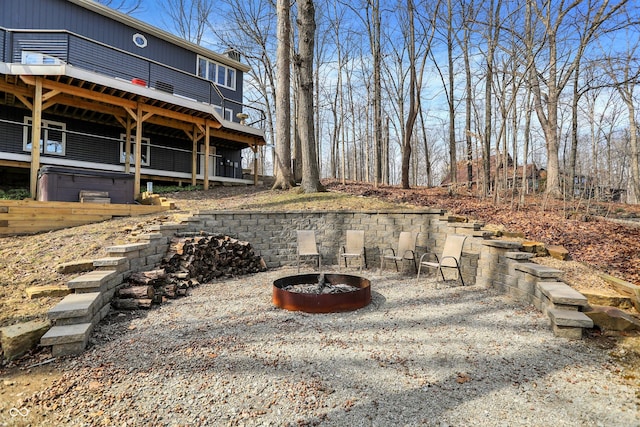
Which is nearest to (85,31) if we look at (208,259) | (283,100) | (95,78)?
(95,78)

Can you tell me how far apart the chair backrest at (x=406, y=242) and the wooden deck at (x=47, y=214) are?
621 cm

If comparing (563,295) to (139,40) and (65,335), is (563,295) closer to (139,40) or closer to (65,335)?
(65,335)

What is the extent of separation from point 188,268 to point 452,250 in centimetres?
450

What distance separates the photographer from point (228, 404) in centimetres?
235

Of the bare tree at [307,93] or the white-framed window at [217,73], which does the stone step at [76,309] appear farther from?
the white-framed window at [217,73]

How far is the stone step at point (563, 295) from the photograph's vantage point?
3.59m

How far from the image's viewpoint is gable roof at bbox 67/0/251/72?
12656 mm

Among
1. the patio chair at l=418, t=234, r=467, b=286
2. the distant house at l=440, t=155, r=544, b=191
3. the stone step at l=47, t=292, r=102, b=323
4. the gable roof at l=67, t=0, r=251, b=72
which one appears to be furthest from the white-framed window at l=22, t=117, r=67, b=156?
the distant house at l=440, t=155, r=544, b=191

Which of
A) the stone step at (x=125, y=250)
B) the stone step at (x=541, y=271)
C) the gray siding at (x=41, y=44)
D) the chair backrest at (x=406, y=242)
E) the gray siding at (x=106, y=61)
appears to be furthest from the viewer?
the gray siding at (x=106, y=61)

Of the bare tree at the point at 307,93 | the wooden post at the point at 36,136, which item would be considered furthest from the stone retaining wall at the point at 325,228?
the wooden post at the point at 36,136

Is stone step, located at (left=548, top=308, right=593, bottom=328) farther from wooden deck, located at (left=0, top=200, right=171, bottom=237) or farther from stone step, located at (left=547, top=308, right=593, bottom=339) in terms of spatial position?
wooden deck, located at (left=0, top=200, right=171, bottom=237)

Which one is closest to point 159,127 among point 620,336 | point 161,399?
point 161,399

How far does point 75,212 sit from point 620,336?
9028 mm

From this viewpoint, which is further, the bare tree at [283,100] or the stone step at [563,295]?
the bare tree at [283,100]
